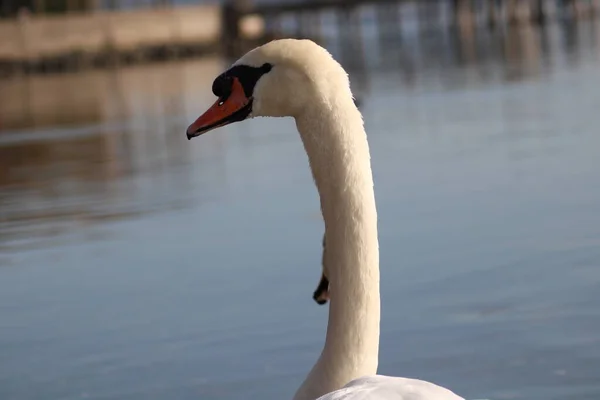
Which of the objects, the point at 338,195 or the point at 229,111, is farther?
the point at 229,111

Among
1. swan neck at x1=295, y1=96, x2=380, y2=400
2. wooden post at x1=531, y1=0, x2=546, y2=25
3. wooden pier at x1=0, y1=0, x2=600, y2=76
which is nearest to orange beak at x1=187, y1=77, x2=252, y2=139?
swan neck at x1=295, y1=96, x2=380, y2=400

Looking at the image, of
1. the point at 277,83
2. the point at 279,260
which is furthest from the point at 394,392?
the point at 279,260

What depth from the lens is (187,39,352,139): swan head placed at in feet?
13.8

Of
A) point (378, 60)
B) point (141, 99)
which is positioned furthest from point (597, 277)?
point (378, 60)

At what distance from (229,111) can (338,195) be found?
0.44 meters

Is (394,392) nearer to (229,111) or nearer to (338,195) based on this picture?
(338,195)

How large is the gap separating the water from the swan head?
229cm

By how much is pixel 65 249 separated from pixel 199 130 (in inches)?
286

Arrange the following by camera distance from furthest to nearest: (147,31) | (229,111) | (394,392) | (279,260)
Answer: (147,31), (279,260), (229,111), (394,392)

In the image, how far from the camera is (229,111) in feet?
14.2

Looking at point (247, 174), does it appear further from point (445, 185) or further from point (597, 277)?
point (597, 277)

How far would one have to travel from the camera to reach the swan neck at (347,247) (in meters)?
4.15

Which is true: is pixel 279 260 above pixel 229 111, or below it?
below

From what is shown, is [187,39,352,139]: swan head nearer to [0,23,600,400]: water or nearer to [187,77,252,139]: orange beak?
[187,77,252,139]: orange beak
